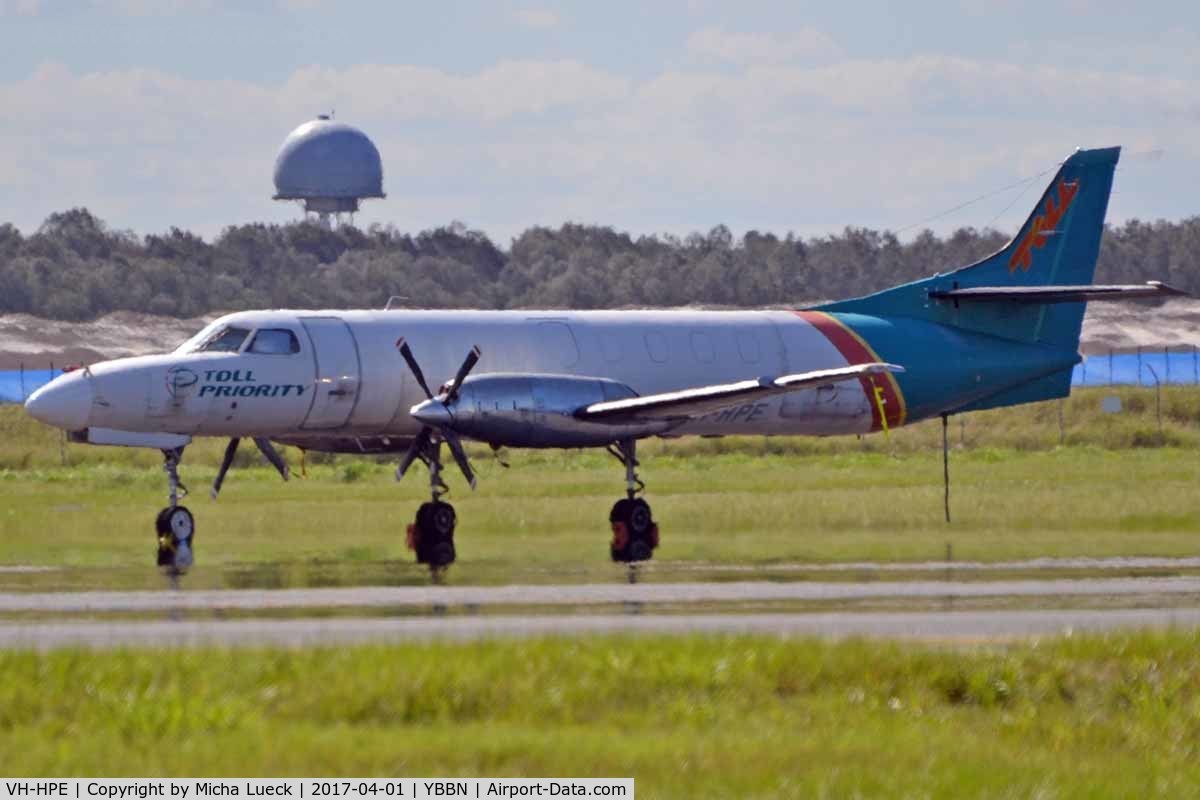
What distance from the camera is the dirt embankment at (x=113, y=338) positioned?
3654 inches

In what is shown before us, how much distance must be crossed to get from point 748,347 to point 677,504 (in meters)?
5.57

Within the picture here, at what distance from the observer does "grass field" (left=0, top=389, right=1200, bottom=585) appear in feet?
96.3

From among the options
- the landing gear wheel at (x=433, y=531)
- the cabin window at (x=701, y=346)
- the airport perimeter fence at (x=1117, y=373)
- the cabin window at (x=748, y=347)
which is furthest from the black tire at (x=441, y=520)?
the airport perimeter fence at (x=1117, y=373)

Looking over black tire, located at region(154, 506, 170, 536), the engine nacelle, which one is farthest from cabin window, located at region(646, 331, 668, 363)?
black tire, located at region(154, 506, 170, 536)

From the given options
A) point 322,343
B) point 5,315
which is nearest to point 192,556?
point 322,343

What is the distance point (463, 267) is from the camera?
4122 inches

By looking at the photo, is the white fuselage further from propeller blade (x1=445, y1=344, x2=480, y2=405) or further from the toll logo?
propeller blade (x1=445, y1=344, x2=480, y2=405)

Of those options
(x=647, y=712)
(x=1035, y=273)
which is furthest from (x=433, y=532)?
(x=647, y=712)

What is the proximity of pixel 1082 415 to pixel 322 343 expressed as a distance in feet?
122

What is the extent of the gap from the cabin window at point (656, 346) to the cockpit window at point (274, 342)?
5.47 m

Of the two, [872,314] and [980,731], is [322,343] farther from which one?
[980,731]

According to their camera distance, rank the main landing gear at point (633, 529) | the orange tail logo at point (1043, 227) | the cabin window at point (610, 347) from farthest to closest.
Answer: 1. the orange tail logo at point (1043, 227)
2. the cabin window at point (610, 347)
3. the main landing gear at point (633, 529)

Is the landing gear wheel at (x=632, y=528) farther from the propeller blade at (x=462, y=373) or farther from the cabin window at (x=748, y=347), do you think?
the cabin window at (x=748, y=347)

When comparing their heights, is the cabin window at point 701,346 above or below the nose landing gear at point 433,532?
above
